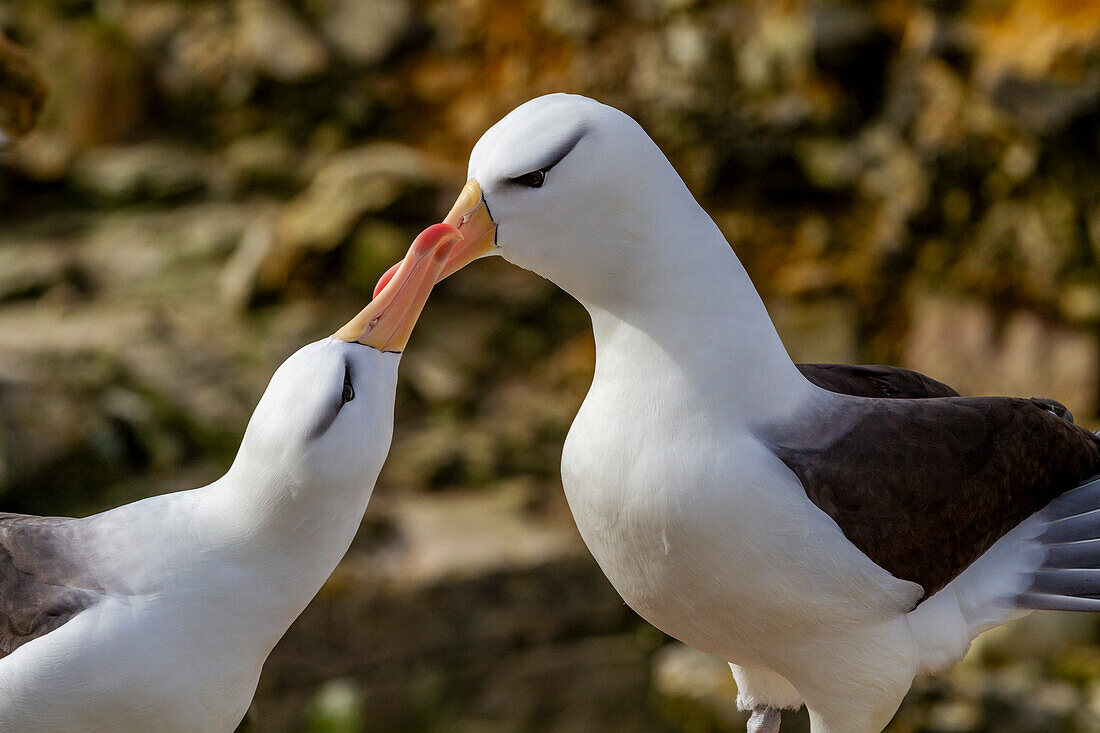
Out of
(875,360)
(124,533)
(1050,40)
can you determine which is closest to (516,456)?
(875,360)

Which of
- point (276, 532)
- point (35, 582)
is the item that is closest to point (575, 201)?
point (276, 532)

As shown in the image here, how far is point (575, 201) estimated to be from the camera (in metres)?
1.97

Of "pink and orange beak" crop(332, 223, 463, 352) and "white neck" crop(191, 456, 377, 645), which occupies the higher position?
"pink and orange beak" crop(332, 223, 463, 352)

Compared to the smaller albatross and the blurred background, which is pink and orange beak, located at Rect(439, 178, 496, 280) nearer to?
the smaller albatross

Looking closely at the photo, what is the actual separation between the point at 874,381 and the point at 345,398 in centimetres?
120

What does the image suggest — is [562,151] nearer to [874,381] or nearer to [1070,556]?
[874,381]

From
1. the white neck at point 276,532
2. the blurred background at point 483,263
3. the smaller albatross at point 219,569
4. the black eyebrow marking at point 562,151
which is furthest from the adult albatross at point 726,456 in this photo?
the blurred background at point 483,263

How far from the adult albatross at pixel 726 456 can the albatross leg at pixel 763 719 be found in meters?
0.32

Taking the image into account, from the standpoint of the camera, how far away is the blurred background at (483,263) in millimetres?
5754

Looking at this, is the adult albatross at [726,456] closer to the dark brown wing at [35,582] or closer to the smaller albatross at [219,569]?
the smaller albatross at [219,569]

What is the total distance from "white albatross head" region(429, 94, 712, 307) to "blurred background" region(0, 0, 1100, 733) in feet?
10.8

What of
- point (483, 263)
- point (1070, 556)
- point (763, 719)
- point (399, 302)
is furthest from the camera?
point (483, 263)

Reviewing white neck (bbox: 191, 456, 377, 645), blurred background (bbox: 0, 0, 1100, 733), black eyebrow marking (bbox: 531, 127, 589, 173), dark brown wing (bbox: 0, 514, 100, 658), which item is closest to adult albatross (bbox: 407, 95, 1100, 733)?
black eyebrow marking (bbox: 531, 127, 589, 173)

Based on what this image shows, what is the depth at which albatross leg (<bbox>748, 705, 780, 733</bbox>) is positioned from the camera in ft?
8.14
